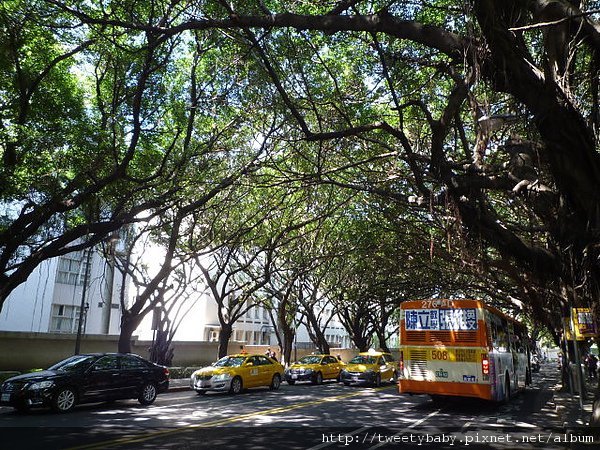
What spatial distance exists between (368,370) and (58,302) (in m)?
20.8

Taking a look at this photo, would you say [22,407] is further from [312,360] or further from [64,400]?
[312,360]

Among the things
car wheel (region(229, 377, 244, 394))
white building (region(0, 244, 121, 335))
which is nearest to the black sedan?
car wheel (region(229, 377, 244, 394))

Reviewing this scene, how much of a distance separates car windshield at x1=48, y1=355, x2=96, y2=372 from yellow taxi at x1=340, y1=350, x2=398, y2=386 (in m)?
12.9

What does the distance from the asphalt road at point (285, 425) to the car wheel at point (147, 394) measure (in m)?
0.40

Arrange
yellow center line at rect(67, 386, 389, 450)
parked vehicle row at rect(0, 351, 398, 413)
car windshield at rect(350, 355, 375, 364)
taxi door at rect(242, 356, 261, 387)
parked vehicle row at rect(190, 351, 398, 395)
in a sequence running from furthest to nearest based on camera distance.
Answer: car windshield at rect(350, 355, 375, 364) < taxi door at rect(242, 356, 261, 387) < parked vehicle row at rect(190, 351, 398, 395) < parked vehicle row at rect(0, 351, 398, 413) < yellow center line at rect(67, 386, 389, 450)

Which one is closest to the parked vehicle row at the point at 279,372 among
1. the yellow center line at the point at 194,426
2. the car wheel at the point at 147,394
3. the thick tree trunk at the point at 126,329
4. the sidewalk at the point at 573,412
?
the thick tree trunk at the point at 126,329

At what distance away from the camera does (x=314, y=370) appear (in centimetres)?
2409

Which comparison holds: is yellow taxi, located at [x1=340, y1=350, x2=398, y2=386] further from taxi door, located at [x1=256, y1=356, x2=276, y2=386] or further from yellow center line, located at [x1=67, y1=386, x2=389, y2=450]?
yellow center line, located at [x1=67, y1=386, x2=389, y2=450]

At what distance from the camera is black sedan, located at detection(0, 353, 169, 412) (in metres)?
11.4

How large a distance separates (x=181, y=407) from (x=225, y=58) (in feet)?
32.0

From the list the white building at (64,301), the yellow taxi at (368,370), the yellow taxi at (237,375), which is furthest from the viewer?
the white building at (64,301)

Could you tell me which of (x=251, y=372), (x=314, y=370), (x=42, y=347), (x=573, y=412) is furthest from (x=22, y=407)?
(x=314, y=370)

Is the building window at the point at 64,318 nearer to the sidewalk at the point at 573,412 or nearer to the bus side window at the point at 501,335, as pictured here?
the bus side window at the point at 501,335

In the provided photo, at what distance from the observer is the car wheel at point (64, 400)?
11586mm
